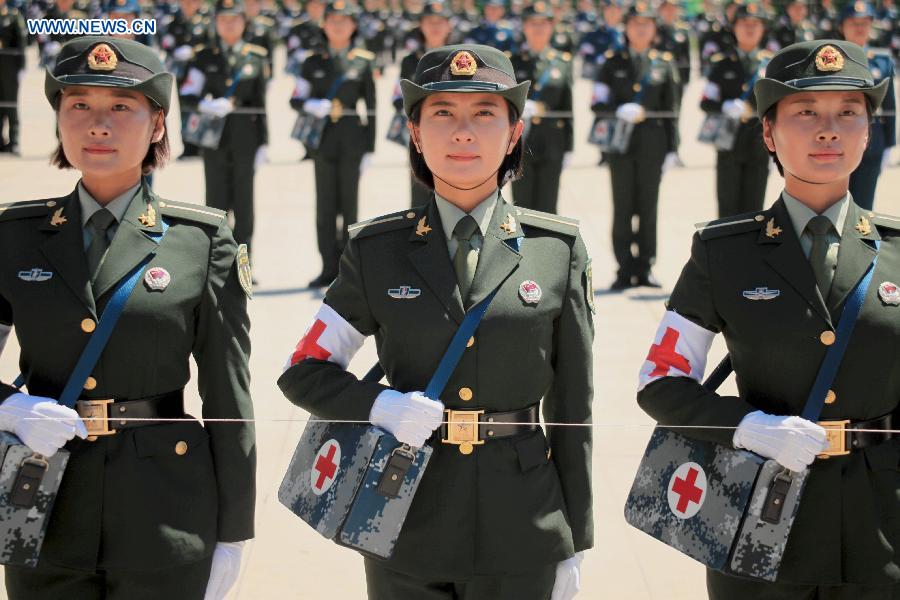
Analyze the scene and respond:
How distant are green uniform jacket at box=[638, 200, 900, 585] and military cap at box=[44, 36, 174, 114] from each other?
4.51 feet

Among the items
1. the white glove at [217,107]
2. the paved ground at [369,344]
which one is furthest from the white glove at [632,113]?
the white glove at [217,107]

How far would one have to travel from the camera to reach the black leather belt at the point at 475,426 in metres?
3.41

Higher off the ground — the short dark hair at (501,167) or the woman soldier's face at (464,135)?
the woman soldier's face at (464,135)

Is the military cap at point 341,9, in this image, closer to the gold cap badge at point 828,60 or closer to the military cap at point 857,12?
the military cap at point 857,12

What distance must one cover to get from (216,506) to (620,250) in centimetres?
767

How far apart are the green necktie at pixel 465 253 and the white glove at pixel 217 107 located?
26.3 ft

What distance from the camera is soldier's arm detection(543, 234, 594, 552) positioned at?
3.46 m

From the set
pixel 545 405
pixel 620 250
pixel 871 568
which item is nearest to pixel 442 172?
pixel 545 405

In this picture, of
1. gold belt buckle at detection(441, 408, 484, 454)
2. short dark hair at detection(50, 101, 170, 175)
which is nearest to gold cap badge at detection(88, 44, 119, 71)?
short dark hair at detection(50, 101, 170, 175)

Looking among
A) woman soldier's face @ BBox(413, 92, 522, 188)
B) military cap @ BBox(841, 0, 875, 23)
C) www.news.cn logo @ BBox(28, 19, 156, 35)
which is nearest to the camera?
woman soldier's face @ BBox(413, 92, 522, 188)

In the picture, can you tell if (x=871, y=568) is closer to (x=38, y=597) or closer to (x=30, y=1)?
(x=38, y=597)

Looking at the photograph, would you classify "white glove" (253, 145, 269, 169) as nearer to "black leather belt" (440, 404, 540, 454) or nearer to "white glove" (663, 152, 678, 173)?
"white glove" (663, 152, 678, 173)

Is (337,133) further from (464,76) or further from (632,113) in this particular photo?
(464,76)

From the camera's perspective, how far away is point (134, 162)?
353 cm
